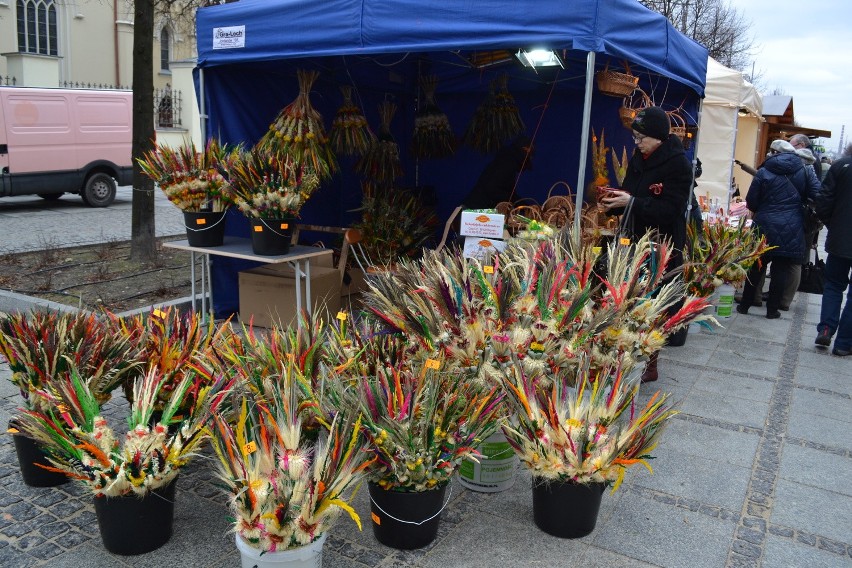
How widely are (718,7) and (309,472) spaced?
23.0m

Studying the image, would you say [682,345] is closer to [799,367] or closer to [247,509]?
[799,367]

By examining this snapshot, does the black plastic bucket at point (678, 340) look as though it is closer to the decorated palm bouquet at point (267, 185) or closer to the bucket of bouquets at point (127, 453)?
the decorated palm bouquet at point (267, 185)

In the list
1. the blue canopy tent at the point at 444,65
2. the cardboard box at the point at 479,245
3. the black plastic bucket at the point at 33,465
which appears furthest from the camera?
the cardboard box at the point at 479,245

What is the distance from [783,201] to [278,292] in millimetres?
4567

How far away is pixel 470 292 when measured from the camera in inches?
117

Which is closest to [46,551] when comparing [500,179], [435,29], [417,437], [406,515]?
[406,515]

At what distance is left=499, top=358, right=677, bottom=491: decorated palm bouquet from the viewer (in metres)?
2.50

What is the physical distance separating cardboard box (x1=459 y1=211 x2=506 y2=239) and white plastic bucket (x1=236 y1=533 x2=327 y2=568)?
8.74 ft

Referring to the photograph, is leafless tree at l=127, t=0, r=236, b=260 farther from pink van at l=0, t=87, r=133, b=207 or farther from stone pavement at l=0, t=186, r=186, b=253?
pink van at l=0, t=87, r=133, b=207

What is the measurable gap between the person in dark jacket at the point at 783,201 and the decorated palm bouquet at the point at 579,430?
4337 mm

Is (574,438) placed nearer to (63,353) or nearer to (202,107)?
(63,353)

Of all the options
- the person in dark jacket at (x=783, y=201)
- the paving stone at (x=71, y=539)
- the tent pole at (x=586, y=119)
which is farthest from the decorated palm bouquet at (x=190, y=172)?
the person in dark jacket at (x=783, y=201)

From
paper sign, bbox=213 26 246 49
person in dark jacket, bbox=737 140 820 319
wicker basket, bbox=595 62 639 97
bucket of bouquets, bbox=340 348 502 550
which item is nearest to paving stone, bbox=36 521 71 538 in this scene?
bucket of bouquets, bbox=340 348 502 550

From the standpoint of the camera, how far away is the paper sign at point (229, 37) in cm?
491
